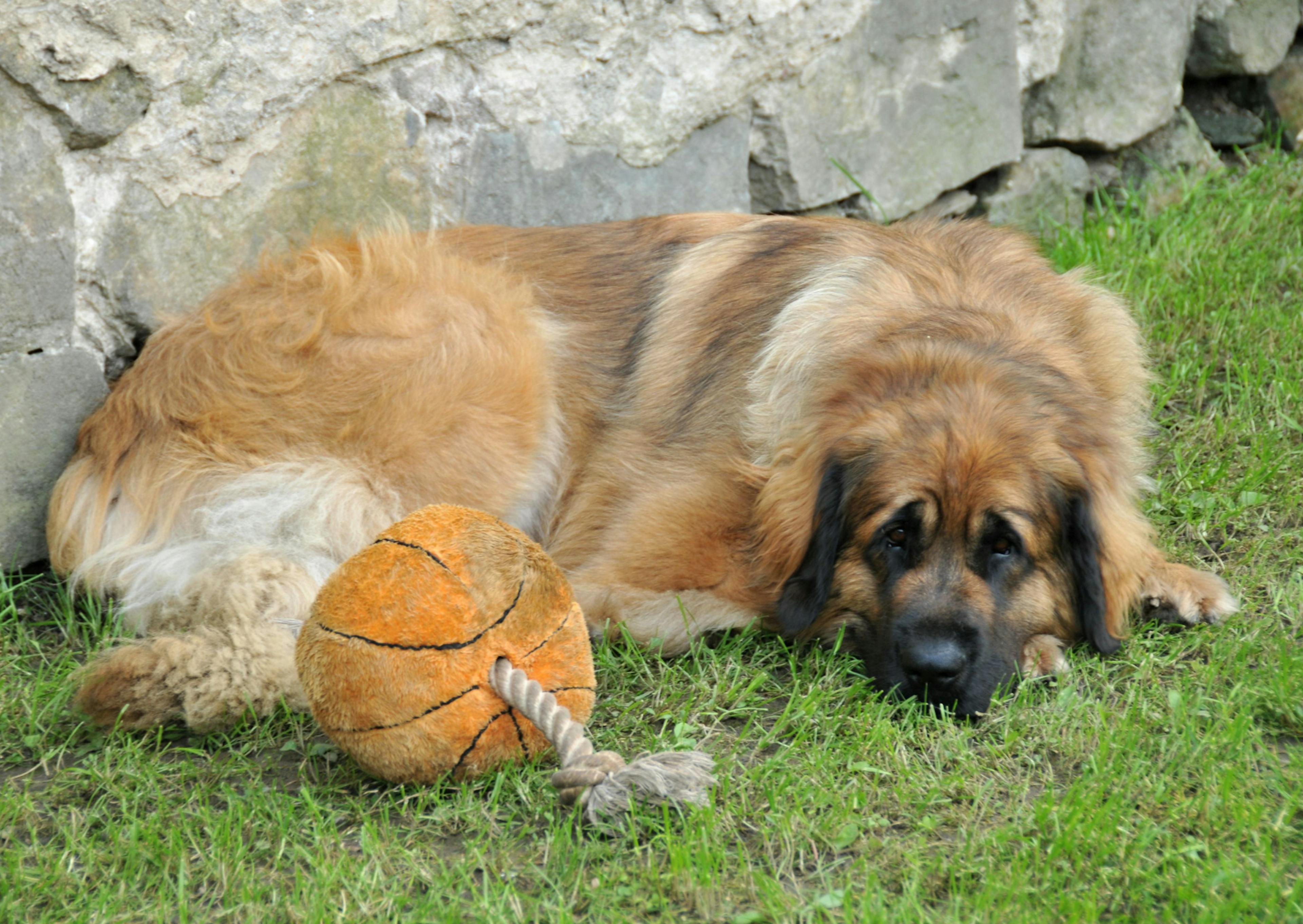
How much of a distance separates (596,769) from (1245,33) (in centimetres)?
578

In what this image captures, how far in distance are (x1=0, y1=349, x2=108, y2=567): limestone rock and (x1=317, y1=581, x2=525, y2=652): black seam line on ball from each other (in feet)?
4.79

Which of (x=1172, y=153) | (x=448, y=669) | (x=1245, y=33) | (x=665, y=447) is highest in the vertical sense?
(x=1245, y=33)

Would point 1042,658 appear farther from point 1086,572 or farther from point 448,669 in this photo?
point 448,669

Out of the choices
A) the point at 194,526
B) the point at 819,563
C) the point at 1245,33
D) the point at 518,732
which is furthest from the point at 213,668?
the point at 1245,33

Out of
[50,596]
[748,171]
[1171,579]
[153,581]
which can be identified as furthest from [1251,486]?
[50,596]

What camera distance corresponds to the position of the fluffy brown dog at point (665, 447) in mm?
2979

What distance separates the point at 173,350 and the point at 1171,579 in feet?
9.89

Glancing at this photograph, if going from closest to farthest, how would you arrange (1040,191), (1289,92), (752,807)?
(752,807) → (1040,191) → (1289,92)

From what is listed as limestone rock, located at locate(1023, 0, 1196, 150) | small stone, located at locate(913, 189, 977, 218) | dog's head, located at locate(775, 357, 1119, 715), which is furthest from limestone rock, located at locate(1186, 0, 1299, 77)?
dog's head, located at locate(775, 357, 1119, 715)

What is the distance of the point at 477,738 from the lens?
2.50 m

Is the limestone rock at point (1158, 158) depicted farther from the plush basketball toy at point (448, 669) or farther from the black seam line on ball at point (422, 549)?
the black seam line on ball at point (422, 549)

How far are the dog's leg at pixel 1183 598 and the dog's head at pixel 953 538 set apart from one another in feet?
0.83

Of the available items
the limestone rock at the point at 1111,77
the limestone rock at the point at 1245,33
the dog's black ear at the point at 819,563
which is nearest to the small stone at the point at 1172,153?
the limestone rock at the point at 1111,77

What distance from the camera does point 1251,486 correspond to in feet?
12.9
